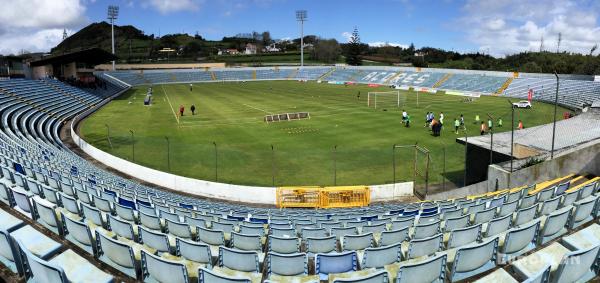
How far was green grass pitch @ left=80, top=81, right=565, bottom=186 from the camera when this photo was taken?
27156 millimetres

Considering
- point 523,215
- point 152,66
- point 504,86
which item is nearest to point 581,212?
point 523,215

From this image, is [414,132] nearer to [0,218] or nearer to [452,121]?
[452,121]

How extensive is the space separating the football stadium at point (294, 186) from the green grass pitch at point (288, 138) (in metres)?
0.23

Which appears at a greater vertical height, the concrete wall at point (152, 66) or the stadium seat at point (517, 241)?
the concrete wall at point (152, 66)

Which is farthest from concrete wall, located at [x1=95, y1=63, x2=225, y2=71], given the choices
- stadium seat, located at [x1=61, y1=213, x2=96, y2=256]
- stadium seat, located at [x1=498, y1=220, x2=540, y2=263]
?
stadium seat, located at [x1=498, y1=220, x2=540, y2=263]

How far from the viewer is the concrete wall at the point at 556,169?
55.7 ft

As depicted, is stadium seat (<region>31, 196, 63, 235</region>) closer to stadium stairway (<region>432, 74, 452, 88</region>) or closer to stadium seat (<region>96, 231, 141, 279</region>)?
stadium seat (<region>96, 231, 141, 279</region>)

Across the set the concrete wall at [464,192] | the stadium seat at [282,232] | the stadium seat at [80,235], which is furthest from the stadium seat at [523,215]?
the concrete wall at [464,192]

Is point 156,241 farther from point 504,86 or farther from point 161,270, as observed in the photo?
point 504,86

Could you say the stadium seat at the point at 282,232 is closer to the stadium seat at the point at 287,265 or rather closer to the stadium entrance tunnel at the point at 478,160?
the stadium seat at the point at 287,265

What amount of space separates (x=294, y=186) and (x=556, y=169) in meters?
13.7

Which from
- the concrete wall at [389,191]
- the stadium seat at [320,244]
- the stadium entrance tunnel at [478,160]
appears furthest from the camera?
the stadium entrance tunnel at [478,160]

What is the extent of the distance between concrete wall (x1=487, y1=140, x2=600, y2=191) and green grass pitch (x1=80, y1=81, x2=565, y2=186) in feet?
18.6

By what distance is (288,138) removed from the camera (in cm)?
3728
